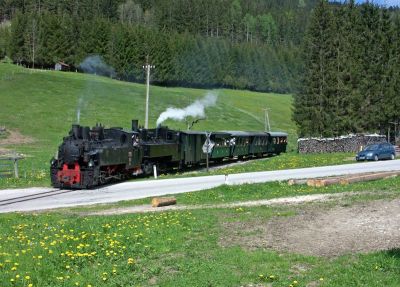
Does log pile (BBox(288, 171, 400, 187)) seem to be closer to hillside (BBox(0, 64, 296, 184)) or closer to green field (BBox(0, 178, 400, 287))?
green field (BBox(0, 178, 400, 287))

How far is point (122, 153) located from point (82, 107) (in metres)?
54.2

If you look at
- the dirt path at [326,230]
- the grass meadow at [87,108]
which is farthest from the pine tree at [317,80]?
the dirt path at [326,230]

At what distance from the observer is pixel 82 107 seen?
83.8m

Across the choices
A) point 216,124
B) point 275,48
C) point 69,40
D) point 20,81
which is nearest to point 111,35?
point 69,40

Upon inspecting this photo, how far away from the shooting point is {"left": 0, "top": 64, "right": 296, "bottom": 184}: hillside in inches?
2776

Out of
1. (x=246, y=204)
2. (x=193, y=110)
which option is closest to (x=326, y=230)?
(x=246, y=204)

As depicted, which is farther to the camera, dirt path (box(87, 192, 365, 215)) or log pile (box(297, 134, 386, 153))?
log pile (box(297, 134, 386, 153))

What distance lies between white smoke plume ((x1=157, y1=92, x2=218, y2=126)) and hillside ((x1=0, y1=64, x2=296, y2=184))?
183 cm

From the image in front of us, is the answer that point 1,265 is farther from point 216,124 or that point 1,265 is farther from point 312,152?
point 216,124

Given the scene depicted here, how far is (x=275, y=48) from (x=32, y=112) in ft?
375

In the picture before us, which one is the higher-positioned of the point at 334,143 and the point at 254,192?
the point at 334,143

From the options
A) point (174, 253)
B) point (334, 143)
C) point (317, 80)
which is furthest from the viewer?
point (317, 80)

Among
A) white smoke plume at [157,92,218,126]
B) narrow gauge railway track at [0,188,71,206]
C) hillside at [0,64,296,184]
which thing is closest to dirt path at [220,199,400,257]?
narrow gauge railway track at [0,188,71,206]

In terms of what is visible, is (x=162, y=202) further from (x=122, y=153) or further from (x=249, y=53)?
(x=249, y=53)
